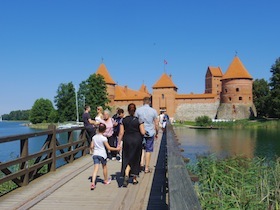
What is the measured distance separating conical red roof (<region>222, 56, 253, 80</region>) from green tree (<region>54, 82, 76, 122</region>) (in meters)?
26.5

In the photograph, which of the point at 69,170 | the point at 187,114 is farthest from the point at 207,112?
the point at 69,170

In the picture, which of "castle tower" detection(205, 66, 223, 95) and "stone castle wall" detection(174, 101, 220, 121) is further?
"castle tower" detection(205, 66, 223, 95)

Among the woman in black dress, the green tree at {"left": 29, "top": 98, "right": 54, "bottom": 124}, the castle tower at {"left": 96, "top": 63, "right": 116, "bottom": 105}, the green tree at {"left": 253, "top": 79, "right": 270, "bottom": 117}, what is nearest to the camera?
the woman in black dress

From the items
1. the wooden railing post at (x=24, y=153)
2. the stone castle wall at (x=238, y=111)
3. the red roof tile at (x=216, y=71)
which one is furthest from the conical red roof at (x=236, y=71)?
the wooden railing post at (x=24, y=153)

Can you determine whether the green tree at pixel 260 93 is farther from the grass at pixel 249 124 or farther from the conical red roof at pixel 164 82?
the conical red roof at pixel 164 82

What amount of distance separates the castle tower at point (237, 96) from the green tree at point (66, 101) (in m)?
25.0

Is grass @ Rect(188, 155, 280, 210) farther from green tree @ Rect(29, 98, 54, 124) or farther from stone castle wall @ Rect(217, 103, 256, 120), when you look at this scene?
green tree @ Rect(29, 98, 54, 124)

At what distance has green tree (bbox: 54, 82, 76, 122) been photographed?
57.3 metres

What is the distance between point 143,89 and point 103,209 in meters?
82.2

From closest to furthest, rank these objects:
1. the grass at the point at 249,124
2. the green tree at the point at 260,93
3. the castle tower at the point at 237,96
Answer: the grass at the point at 249,124
the castle tower at the point at 237,96
the green tree at the point at 260,93

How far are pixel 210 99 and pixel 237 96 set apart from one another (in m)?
4.69

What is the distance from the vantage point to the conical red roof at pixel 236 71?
55.5 metres

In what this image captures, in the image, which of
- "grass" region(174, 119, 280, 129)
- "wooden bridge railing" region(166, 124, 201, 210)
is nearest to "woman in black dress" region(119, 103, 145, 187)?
"wooden bridge railing" region(166, 124, 201, 210)

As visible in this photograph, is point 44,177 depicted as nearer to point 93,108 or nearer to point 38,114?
point 93,108
